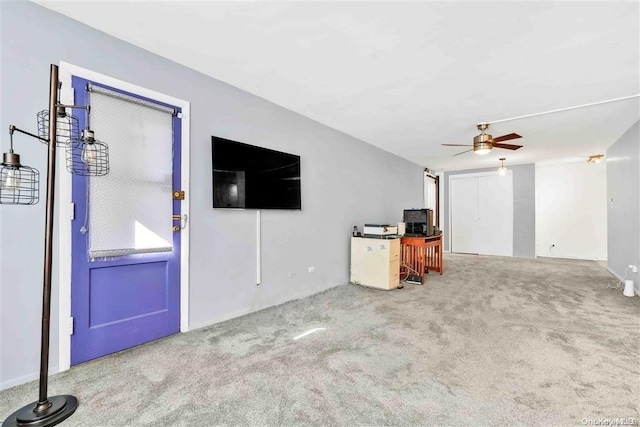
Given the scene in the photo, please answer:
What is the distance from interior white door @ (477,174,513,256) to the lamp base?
8.45 m

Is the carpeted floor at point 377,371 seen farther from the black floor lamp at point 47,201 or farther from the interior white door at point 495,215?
the interior white door at point 495,215

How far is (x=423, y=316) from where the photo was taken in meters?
3.02

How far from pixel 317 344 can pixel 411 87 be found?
2595mm

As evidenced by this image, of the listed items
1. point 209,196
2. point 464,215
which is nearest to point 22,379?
point 209,196

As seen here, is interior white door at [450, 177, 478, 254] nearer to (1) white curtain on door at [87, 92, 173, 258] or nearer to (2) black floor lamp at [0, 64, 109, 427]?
(1) white curtain on door at [87, 92, 173, 258]

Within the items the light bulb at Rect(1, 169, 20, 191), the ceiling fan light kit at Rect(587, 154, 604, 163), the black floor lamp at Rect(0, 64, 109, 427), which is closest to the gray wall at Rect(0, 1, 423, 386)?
the black floor lamp at Rect(0, 64, 109, 427)

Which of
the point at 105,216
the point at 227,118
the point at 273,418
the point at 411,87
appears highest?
the point at 411,87

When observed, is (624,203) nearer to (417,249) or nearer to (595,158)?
(595,158)

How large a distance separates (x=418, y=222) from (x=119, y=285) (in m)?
4.24

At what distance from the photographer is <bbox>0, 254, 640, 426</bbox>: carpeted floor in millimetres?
1544

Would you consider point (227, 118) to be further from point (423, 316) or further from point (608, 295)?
point (608, 295)

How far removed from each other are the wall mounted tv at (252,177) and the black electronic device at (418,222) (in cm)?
226

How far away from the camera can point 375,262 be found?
13.8 feet

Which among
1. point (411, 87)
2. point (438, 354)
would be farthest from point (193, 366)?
point (411, 87)
